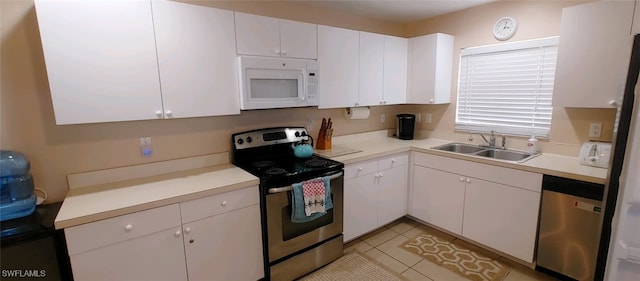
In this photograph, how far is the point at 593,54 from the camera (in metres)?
2.00

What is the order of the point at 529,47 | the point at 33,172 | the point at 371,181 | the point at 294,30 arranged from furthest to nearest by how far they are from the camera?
the point at 371,181 → the point at 529,47 → the point at 294,30 → the point at 33,172

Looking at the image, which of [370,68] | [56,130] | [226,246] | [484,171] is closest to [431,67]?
[370,68]

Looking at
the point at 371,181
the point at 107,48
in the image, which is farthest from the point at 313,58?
the point at 107,48

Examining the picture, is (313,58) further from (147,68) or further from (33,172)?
(33,172)

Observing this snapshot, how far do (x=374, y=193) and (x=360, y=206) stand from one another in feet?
0.67

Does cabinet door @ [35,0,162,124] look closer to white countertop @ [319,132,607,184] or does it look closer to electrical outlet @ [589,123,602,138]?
white countertop @ [319,132,607,184]

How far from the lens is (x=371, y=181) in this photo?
108 inches

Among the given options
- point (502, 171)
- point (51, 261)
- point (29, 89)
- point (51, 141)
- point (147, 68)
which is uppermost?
point (147, 68)

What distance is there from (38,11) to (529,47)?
11.4ft

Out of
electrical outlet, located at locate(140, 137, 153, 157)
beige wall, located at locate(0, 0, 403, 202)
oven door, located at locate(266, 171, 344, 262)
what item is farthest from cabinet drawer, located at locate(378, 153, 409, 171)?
electrical outlet, located at locate(140, 137, 153, 157)

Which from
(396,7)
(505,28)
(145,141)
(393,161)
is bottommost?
(393,161)

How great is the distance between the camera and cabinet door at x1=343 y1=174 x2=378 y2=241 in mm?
2590

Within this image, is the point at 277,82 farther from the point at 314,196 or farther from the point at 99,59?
the point at 99,59

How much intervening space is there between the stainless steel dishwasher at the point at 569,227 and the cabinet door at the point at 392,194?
1180 millimetres
